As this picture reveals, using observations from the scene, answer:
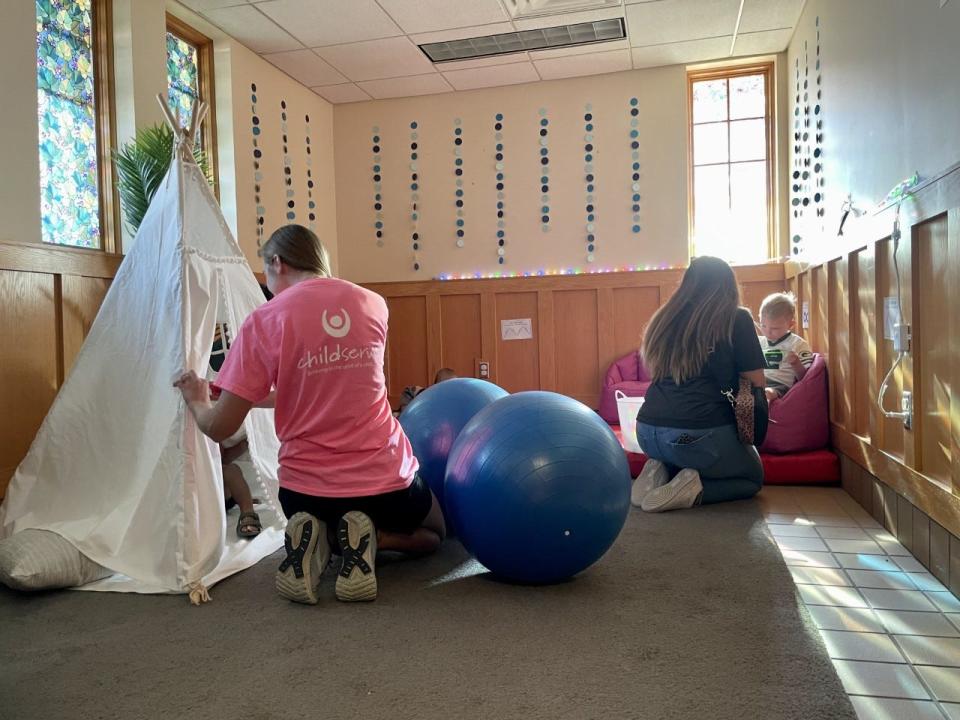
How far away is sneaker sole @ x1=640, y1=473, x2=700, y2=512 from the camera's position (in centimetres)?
302

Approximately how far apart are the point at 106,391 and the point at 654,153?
4.21 meters

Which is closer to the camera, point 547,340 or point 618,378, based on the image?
point 618,378

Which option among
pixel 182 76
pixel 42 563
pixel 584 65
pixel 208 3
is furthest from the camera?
pixel 584 65

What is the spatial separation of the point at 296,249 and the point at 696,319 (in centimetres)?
170

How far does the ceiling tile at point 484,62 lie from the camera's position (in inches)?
199

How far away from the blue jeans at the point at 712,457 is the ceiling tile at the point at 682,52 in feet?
10.0

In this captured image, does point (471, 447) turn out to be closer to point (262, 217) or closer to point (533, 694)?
point (533, 694)

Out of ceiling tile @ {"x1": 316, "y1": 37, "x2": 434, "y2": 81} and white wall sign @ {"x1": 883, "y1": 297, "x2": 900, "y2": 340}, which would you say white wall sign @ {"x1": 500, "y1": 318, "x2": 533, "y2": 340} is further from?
white wall sign @ {"x1": 883, "y1": 297, "x2": 900, "y2": 340}

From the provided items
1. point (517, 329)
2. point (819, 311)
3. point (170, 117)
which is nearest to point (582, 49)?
point (517, 329)

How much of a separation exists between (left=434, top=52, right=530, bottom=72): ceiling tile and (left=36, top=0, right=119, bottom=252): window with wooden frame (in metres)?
2.23

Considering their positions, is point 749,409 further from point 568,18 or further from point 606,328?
point 568,18

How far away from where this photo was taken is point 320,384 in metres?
2.08

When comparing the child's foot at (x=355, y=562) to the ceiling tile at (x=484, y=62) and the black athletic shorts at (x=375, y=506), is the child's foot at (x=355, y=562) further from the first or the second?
the ceiling tile at (x=484, y=62)

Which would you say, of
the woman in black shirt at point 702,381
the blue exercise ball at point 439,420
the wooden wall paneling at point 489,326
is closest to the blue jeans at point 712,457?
the woman in black shirt at point 702,381
